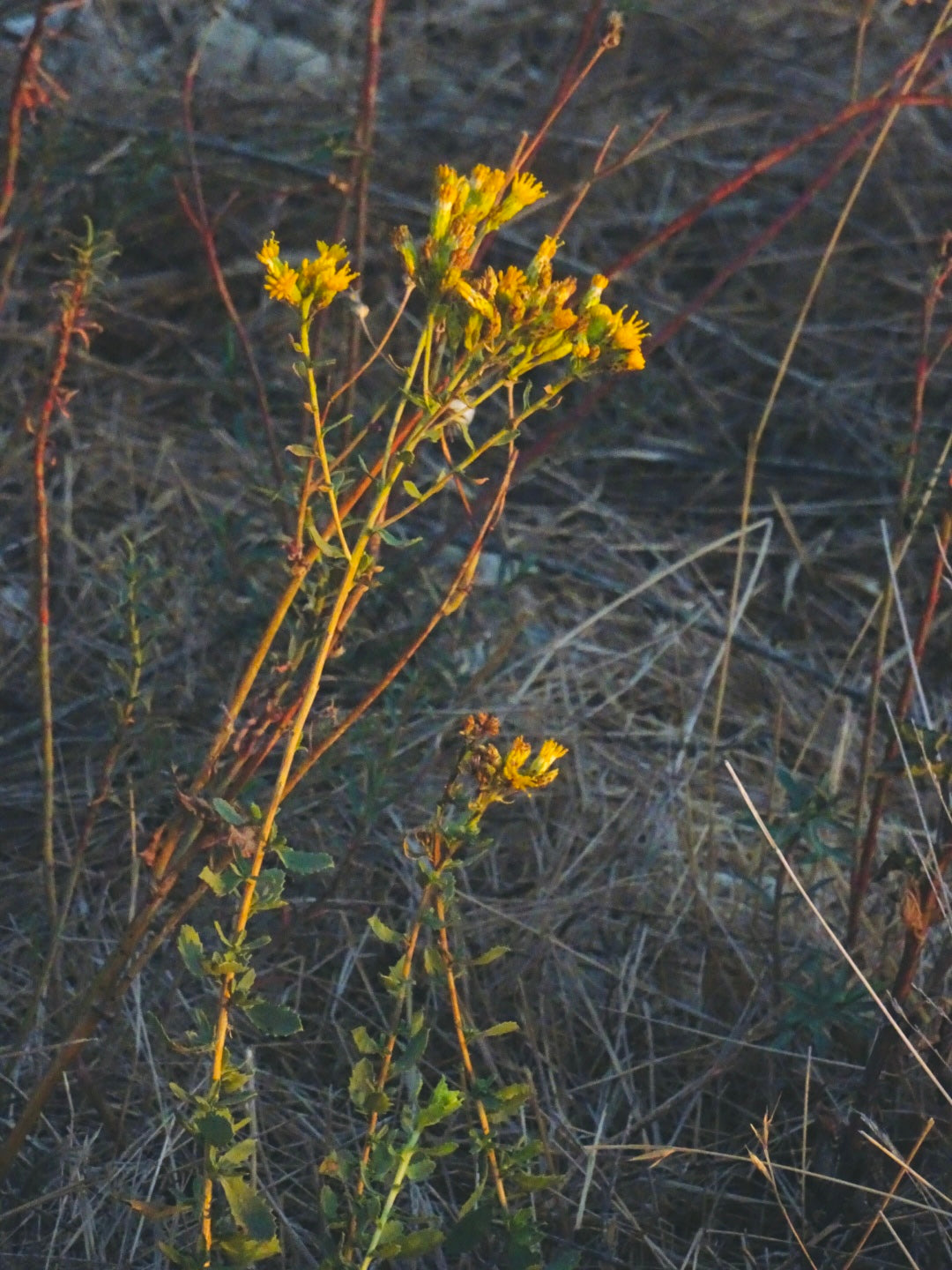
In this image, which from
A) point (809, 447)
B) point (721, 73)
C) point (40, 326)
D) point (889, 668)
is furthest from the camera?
point (721, 73)

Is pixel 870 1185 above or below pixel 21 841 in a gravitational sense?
above

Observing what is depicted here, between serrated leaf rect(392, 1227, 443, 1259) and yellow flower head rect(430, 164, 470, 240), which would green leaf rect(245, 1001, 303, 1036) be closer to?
serrated leaf rect(392, 1227, 443, 1259)

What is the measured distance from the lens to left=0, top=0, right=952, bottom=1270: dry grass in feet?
5.77

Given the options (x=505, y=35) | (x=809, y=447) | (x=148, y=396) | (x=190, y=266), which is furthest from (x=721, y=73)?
(x=148, y=396)

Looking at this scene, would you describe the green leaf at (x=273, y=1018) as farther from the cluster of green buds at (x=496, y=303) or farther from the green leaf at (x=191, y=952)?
the cluster of green buds at (x=496, y=303)

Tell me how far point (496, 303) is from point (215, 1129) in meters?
0.77

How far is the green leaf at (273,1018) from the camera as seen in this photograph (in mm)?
1309

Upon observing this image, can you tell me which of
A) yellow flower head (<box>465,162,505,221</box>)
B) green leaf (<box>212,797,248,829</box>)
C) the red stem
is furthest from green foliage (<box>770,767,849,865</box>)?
yellow flower head (<box>465,162,505,221</box>)

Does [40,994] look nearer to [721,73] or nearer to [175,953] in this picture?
[175,953]

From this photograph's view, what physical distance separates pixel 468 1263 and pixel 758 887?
0.61 meters

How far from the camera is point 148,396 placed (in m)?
3.05

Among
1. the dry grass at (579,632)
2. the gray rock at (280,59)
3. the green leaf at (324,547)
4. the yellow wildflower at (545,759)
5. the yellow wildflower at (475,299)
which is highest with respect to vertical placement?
the yellow wildflower at (475,299)

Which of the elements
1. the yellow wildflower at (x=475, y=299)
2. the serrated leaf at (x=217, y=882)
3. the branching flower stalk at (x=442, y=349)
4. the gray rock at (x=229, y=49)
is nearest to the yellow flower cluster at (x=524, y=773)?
the branching flower stalk at (x=442, y=349)

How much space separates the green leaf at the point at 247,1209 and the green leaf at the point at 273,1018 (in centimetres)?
14
